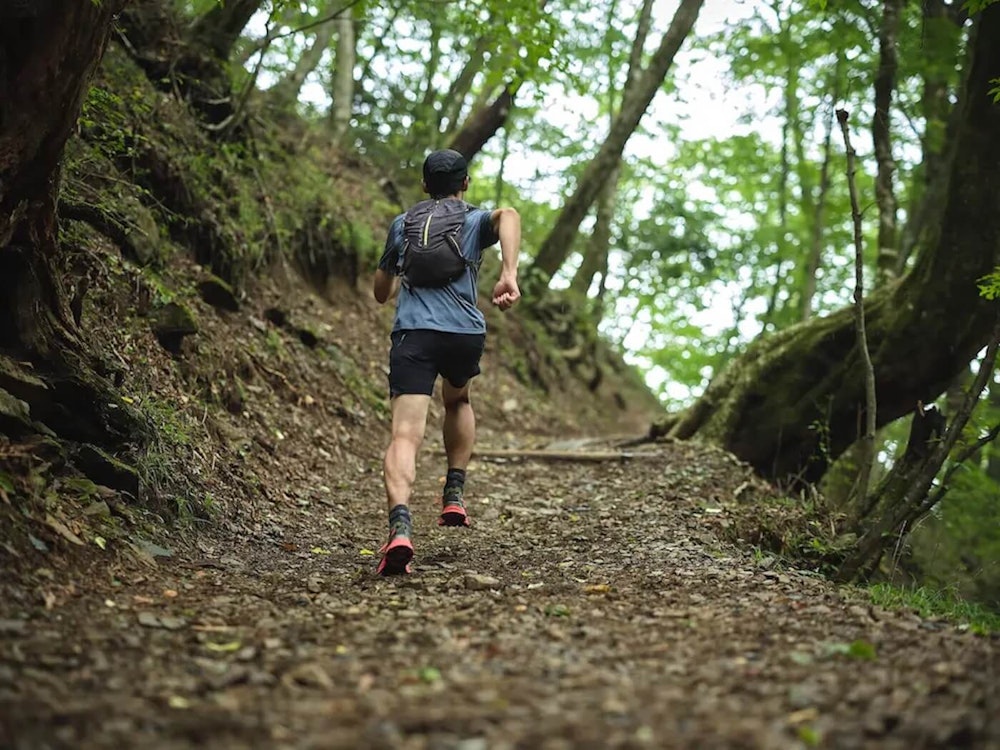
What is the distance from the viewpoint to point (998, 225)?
6.96 m

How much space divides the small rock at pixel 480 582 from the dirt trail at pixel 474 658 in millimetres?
16

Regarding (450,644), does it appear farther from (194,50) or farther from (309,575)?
(194,50)

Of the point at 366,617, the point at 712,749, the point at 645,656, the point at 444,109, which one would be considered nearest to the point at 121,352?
the point at 366,617

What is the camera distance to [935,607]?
14.7 ft

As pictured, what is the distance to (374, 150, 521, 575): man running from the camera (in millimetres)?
4609

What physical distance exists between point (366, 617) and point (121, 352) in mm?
2889

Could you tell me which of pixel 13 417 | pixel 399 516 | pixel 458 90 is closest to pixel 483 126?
pixel 458 90

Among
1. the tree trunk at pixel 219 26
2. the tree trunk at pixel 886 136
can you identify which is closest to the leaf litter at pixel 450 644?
the tree trunk at pixel 219 26

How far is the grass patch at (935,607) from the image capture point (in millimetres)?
3753

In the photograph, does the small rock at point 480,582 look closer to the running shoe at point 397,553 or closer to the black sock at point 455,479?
the running shoe at point 397,553

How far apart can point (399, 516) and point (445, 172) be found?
192 centimetres

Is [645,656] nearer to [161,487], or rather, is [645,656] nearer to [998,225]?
[161,487]

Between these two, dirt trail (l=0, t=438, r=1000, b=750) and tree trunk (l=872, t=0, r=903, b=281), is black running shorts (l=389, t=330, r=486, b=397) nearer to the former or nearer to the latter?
dirt trail (l=0, t=438, r=1000, b=750)

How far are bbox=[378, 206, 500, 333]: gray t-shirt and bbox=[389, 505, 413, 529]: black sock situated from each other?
3.17ft
